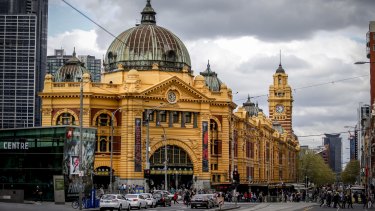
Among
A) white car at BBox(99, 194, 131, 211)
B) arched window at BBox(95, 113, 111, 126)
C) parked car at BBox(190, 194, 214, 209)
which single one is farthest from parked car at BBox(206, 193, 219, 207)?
arched window at BBox(95, 113, 111, 126)

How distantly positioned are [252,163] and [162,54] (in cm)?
3634

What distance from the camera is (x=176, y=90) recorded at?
110000 millimetres

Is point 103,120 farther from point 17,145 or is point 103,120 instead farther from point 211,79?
point 17,145

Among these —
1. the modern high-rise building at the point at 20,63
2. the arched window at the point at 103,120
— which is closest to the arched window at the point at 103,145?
the arched window at the point at 103,120

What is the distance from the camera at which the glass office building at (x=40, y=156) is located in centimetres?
6800

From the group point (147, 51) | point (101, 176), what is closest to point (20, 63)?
point (147, 51)

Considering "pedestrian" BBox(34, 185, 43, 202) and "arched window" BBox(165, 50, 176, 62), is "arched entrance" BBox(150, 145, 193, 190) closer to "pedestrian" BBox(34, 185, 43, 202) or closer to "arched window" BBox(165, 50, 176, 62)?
"arched window" BBox(165, 50, 176, 62)

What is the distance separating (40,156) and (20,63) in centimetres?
9334

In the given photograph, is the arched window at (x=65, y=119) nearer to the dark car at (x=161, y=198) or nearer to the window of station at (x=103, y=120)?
the window of station at (x=103, y=120)

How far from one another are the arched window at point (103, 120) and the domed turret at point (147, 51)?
32.6ft

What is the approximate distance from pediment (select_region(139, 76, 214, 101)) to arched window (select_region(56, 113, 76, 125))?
31.5 feet

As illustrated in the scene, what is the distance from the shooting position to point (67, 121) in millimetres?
105938

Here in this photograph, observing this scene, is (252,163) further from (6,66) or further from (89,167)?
(89,167)

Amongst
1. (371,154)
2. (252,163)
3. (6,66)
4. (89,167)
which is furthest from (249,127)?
(89,167)
